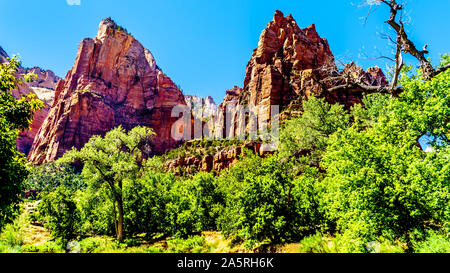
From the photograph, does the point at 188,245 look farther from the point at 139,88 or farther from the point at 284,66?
the point at 139,88

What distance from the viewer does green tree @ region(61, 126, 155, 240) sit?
17625mm

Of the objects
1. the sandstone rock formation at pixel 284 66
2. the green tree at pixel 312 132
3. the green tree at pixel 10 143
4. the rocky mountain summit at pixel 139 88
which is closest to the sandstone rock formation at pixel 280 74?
the sandstone rock formation at pixel 284 66

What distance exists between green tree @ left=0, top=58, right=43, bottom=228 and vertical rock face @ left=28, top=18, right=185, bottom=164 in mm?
115748

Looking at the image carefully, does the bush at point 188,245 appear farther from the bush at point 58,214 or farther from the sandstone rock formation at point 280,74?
the sandstone rock formation at point 280,74

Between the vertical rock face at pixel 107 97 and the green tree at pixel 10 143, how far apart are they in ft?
380

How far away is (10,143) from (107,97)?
137311mm

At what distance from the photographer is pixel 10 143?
24.5 ft

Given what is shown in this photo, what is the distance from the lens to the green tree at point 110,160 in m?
17.6

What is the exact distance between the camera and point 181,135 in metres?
136

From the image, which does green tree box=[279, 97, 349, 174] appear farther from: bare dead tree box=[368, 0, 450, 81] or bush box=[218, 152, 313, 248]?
bare dead tree box=[368, 0, 450, 81]

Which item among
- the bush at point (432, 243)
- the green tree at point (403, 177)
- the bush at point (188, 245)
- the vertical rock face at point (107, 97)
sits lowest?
the bush at point (188, 245)
